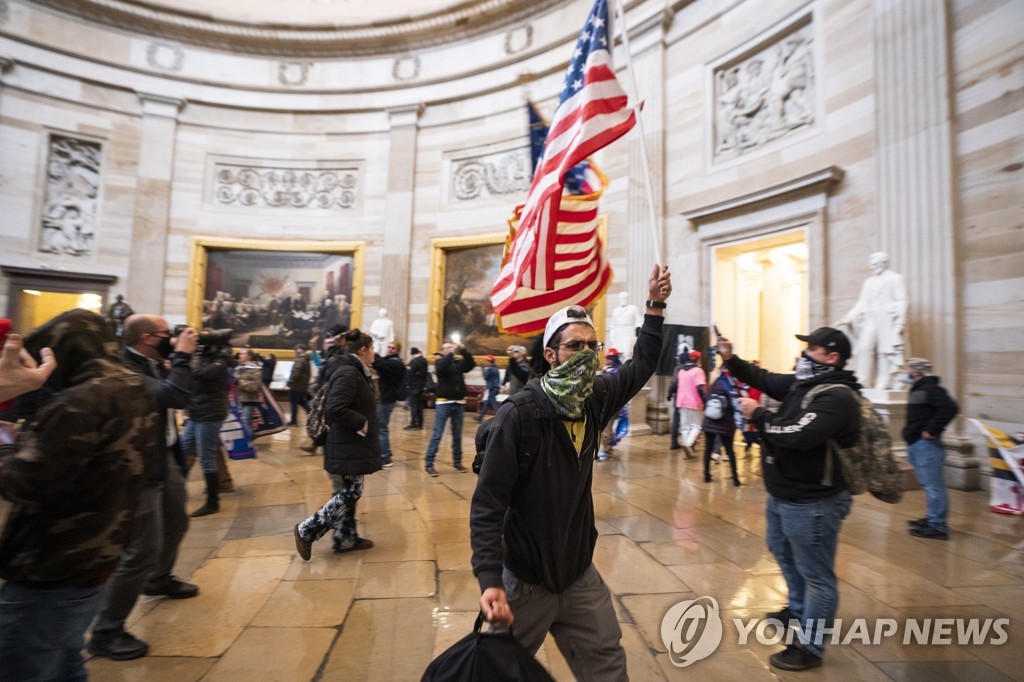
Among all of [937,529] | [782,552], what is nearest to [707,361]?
[937,529]

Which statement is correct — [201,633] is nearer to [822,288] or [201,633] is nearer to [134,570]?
[134,570]

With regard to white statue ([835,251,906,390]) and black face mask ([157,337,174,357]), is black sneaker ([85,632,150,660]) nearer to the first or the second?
black face mask ([157,337,174,357])

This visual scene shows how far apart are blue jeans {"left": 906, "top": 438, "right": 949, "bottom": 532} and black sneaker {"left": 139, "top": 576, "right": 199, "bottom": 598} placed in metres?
5.86

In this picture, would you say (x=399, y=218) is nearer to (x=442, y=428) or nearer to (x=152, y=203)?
(x=152, y=203)

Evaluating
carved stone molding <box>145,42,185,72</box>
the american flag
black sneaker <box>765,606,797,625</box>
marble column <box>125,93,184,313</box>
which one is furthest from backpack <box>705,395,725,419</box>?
carved stone molding <box>145,42,185,72</box>

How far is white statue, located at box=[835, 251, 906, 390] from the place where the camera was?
21.4 feet

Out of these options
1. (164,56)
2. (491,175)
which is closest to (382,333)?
(491,175)

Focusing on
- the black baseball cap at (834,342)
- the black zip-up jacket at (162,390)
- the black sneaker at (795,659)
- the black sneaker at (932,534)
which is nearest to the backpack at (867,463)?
the black baseball cap at (834,342)

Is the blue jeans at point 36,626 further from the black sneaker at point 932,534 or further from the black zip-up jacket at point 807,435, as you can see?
the black sneaker at point 932,534

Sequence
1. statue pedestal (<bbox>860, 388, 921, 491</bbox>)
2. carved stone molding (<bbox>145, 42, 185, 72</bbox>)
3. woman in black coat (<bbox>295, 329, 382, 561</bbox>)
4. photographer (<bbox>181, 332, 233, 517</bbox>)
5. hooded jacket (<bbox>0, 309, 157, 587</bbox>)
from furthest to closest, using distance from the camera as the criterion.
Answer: carved stone molding (<bbox>145, 42, 185, 72</bbox>) < statue pedestal (<bbox>860, 388, 921, 491</bbox>) < photographer (<bbox>181, 332, 233, 517</bbox>) < woman in black coat (<bbox>295, 329, 382, 561</bbox>) < hooded jacket (<bbox>0, 309, 157, 587</bbox>)

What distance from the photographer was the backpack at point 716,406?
Answer: 6254 mm

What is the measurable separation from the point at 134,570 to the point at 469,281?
1249cm

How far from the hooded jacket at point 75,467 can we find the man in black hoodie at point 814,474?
8.62ft

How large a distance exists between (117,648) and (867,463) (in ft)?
12.7
